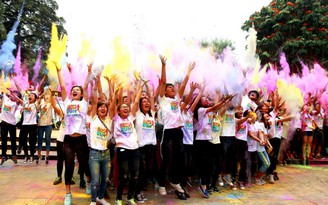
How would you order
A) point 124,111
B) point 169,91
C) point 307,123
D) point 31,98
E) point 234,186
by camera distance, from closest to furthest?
point 124,111 < point 169,91 < point 234,186 < point 31,98 < point 307,123

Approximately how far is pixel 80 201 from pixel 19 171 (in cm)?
302

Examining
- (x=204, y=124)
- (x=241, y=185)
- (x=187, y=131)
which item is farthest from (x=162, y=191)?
(x=241, y=185)

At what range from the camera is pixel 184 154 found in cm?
543

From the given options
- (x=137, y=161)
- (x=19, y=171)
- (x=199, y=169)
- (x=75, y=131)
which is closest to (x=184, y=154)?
(x=199, y=169)

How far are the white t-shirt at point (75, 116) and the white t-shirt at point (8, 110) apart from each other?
367 cm

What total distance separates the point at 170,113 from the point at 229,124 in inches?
59.3

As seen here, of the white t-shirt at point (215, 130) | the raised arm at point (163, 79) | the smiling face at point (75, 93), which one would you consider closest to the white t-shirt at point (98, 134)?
the smiling face at point (75, 93)

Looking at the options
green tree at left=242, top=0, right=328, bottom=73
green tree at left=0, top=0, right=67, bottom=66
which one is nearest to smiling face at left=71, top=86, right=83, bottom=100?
green tree at left=242, top=0, right=328, bottom=73

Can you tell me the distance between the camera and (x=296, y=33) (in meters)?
18.7

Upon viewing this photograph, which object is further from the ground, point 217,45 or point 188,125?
point 217,45

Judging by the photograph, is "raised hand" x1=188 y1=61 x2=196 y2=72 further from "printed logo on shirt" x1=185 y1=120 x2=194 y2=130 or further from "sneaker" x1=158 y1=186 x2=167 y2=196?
"sneaker" x1=158 y1=186 x2=167 y2=196

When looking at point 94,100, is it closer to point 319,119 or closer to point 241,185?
point 241,185

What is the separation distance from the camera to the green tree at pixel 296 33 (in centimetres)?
1762

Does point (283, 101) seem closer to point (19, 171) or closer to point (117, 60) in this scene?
point (117, 60)
